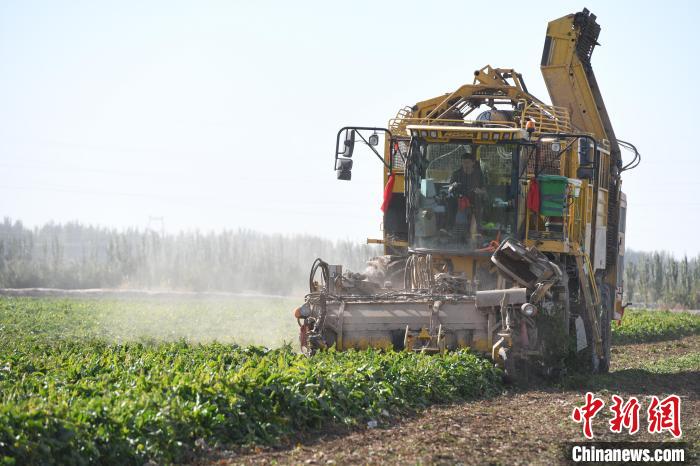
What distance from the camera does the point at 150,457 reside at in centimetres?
878

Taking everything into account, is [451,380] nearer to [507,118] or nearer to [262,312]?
[507,118]

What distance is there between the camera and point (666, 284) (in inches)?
2159

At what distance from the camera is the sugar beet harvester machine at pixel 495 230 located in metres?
15.0

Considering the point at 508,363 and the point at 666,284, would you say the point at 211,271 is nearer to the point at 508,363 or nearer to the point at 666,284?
the point at 666,284

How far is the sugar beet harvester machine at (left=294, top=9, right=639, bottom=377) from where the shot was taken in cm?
1498

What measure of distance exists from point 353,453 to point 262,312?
26.2m

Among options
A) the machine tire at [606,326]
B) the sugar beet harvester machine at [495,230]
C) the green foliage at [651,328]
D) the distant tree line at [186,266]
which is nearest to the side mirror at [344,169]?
the sugar beet harvester machine at [495,230]

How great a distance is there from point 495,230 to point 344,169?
262cm

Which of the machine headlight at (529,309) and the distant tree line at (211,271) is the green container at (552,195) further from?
the distant tree line at (211,271)

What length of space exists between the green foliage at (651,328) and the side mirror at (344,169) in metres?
11.0

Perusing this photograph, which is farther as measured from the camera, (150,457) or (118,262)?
(118,262)

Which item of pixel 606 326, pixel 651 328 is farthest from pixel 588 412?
pixel 651 328

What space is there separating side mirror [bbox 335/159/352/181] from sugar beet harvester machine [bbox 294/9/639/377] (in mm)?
22

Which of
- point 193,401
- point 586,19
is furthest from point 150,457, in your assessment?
point 586,19
